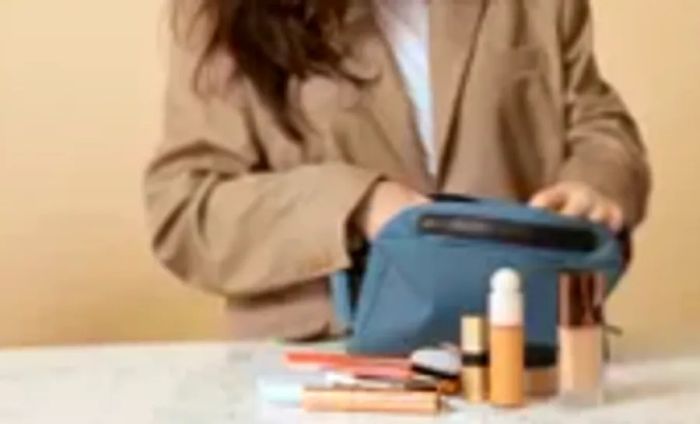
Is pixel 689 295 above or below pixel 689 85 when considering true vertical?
below

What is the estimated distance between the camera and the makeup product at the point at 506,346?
71 cm

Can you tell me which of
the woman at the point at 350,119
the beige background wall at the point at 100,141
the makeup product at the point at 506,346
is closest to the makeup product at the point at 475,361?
the makeup product at the point at 506,346

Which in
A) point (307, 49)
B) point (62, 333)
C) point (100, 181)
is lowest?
point (62, 333)

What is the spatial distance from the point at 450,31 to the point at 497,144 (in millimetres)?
69

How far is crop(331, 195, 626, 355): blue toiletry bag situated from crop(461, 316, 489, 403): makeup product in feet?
0.09

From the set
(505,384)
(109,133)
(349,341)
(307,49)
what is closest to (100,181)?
(109,133)

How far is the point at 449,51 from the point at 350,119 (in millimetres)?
68

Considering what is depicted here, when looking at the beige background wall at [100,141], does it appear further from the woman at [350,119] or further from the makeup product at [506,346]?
the makeup product at [506,346]

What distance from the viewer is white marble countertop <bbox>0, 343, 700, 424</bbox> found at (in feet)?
2.27

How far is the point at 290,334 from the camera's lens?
34.5 inches

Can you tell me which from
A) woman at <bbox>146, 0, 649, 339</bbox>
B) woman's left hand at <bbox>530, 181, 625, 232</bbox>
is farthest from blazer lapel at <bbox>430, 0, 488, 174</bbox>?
woman's left hand at <bbox>530, 181, 625, 232</bbox>

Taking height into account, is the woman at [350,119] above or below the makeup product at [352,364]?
above

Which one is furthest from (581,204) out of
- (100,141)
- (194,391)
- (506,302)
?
(100,141)

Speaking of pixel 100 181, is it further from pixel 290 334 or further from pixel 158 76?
pixel 290 334
